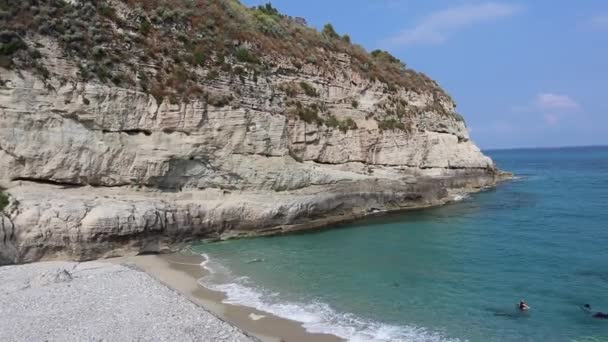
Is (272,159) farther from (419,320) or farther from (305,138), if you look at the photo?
(419,320)

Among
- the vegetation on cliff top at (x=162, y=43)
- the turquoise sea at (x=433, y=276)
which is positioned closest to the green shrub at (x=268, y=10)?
the vegetation on cliff top at (x=162, y=43)

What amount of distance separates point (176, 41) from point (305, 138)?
10.0 m

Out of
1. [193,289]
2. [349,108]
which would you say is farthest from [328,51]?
[193,289]

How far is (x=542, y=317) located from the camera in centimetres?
1292

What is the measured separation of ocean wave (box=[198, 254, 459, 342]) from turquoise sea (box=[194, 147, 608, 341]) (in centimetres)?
3

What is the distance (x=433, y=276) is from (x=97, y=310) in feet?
37.5

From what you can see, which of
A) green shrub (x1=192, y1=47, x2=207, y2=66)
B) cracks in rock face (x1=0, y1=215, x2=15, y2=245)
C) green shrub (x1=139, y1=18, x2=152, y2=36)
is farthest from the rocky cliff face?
green shrub (x1=139, y1=18, x2=152, y2=36)

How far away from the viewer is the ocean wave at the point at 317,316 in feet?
38.3

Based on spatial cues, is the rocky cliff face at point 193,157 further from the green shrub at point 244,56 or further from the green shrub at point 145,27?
the green shrub at point 145,27

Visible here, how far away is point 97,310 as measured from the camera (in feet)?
38.4

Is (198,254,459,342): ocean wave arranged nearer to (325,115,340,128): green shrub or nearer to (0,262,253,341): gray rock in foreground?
(0,262,253,341): gray rock in foreground

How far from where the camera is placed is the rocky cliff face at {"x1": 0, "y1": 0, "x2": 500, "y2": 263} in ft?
63.7

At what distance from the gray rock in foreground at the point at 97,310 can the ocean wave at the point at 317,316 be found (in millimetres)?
2394

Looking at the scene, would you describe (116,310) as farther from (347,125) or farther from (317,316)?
(347,125)
